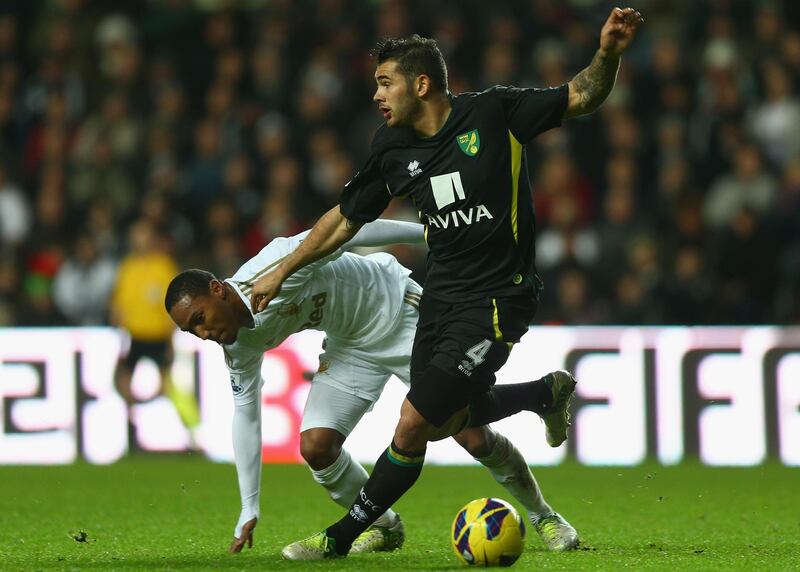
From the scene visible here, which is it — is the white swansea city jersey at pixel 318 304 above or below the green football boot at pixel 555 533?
above

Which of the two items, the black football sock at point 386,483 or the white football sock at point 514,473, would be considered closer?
the black football sock at point 386,483

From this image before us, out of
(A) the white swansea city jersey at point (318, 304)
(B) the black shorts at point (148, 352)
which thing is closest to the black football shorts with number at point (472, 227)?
(A) the white swansea city jersey at point (318, 304)

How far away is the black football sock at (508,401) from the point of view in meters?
6.07

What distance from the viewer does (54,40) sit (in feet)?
49.2

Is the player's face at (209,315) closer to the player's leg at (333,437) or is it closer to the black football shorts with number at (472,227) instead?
the player's leg at (333,437)

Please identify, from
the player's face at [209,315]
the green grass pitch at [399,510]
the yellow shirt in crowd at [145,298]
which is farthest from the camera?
the yellow shirt in crowd at [145,298]

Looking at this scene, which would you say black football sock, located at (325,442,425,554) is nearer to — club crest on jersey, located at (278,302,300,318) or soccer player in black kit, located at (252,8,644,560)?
soccer player in black kit, located at (252,8,644,560)

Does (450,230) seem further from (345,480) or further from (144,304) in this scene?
(144,304)

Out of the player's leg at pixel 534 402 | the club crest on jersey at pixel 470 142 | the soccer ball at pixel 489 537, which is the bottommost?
the soccer ball at pixel 489 537

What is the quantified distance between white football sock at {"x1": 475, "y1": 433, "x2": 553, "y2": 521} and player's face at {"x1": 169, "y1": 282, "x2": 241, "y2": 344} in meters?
1.27

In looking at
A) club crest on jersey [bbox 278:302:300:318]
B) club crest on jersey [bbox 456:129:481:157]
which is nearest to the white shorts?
club crest on jersey [bbox 278:302:300:318]

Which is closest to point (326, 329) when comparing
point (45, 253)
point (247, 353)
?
point (247, 353)

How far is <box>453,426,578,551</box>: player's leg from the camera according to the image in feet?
20.5

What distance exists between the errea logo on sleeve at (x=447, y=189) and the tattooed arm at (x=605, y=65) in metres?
0.51
